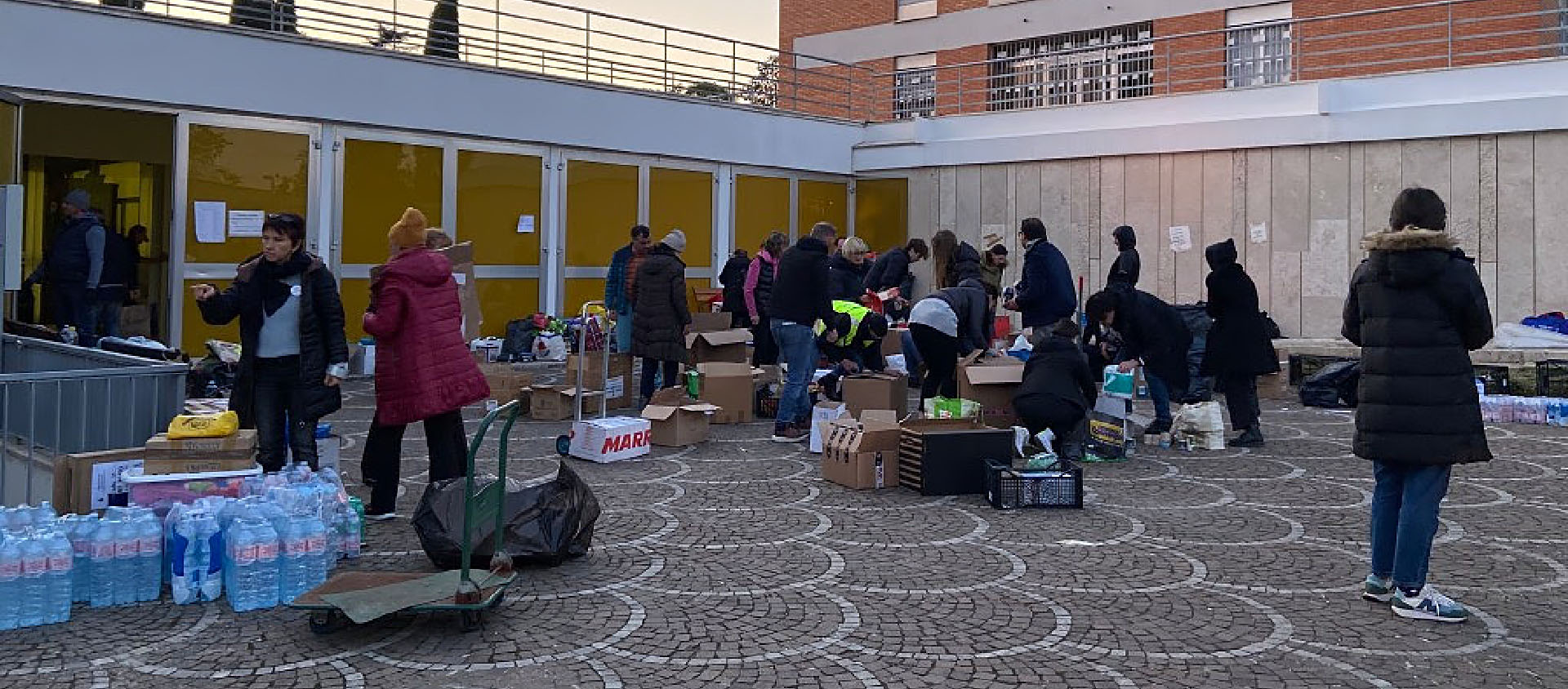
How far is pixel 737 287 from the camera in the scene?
15555mm

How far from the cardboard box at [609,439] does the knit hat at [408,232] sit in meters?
2.58

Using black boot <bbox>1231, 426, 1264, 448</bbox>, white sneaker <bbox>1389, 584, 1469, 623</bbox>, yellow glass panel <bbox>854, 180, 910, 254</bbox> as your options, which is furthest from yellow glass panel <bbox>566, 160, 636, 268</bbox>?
white sneaker <bbox>1389, 584, 1469, 623</bbox>

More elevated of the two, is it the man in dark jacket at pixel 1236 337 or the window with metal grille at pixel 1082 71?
the window with metal grille at pixel 1082 71

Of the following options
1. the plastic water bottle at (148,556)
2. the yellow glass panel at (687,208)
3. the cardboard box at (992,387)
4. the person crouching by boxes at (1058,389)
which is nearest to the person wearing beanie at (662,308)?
the cardboard box at (992,387)

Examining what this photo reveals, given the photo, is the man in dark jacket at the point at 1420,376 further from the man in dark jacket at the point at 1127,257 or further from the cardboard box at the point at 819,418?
the man in dark jacket at the point at 1127,257

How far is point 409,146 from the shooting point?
15625 millimetres

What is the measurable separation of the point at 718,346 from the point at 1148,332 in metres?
4.72

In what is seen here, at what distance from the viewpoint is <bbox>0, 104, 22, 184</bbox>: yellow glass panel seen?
840 centimetres

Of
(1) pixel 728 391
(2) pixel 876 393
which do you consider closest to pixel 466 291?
(1) pixel 728 391

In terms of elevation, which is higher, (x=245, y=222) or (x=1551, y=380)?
(x=245, y=222)

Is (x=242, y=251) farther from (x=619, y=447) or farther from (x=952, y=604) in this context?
(x=952, y=604)

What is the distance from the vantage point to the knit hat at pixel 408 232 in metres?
6.68

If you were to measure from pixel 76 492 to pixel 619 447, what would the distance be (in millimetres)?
4059

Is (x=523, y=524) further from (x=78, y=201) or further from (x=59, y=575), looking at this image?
(x=78, y=201)
